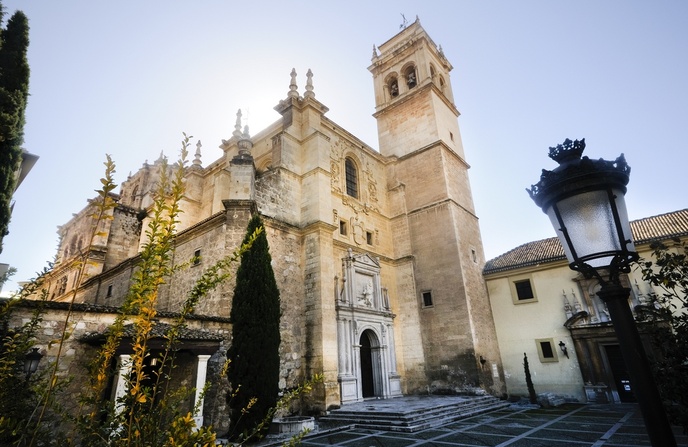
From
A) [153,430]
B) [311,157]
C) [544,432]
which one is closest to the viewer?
[153,430]

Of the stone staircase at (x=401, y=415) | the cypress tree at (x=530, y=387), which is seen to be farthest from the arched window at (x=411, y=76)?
the stone staircase at (x=401, y=415)

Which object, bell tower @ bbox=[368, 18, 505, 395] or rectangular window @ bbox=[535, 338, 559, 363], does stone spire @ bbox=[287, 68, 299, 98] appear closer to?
bell tower @ bbox=[368, 18, 505, 395]

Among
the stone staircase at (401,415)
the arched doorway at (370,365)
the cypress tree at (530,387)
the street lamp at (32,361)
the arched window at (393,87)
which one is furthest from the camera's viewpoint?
the arched window at (393,87)

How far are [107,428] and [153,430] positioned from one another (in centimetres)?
44

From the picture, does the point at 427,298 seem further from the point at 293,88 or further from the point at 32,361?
the point at 32,361

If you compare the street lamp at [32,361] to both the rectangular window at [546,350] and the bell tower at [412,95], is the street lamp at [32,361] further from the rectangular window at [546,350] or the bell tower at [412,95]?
the bell tower at [412,95]

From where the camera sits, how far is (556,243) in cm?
1728

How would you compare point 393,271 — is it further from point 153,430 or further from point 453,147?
point 153,430

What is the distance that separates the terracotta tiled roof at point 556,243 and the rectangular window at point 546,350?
130 inches

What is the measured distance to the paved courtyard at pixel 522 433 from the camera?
740 centimetres

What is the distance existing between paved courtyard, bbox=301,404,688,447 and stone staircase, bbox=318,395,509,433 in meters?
0.30

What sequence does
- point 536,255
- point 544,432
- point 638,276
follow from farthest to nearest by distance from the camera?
point 536,255 → point 638,276 → point 544,432

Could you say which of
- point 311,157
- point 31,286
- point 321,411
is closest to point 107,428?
point 31,286

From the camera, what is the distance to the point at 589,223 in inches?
95.6
